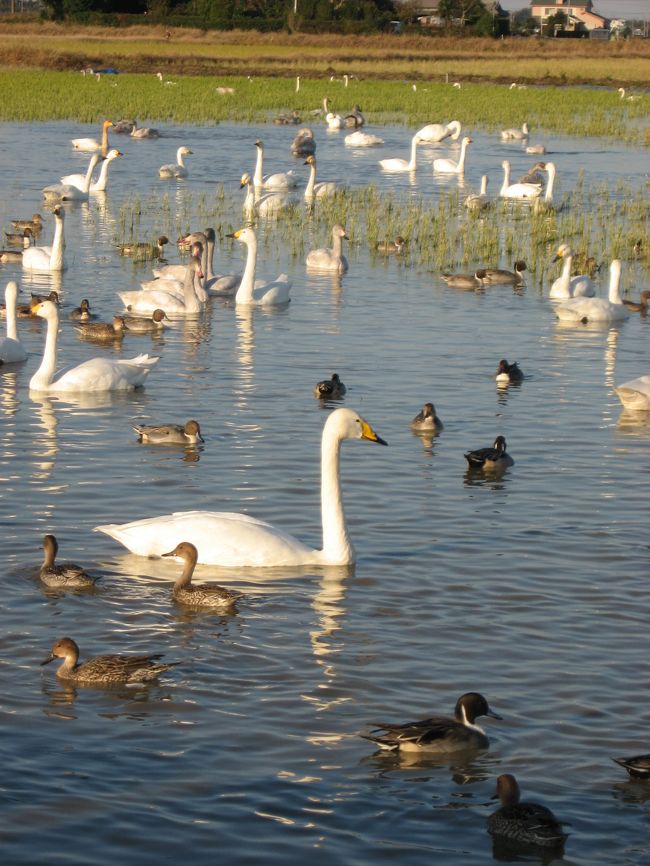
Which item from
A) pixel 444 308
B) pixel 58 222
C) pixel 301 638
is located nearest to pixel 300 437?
pixel 301 638

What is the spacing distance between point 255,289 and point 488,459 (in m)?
9.11

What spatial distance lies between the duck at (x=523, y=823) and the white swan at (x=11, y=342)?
1141 cm

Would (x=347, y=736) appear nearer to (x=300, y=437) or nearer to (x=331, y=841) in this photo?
(x=331, y=841)

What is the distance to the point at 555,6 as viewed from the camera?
197250 millimetres

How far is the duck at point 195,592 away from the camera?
32.4 ft

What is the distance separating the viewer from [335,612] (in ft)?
33.2

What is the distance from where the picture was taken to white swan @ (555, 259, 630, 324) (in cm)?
2114

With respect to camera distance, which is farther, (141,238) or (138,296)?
(141,238)

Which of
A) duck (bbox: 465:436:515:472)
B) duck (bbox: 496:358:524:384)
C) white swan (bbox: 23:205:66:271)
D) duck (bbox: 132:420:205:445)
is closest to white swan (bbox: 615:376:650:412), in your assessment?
duck (bbox: 496:358:524:384)

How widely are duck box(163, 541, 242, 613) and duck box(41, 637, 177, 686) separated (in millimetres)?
1187

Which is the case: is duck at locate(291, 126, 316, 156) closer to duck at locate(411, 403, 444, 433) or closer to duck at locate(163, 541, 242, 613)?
duck at locate(411, 403, 444, 433)

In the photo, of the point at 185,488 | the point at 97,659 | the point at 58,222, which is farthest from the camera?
the point at 58,222

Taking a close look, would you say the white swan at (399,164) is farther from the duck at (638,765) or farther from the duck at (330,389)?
the duck at (638,765)

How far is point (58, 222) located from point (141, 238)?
3.68 metres
